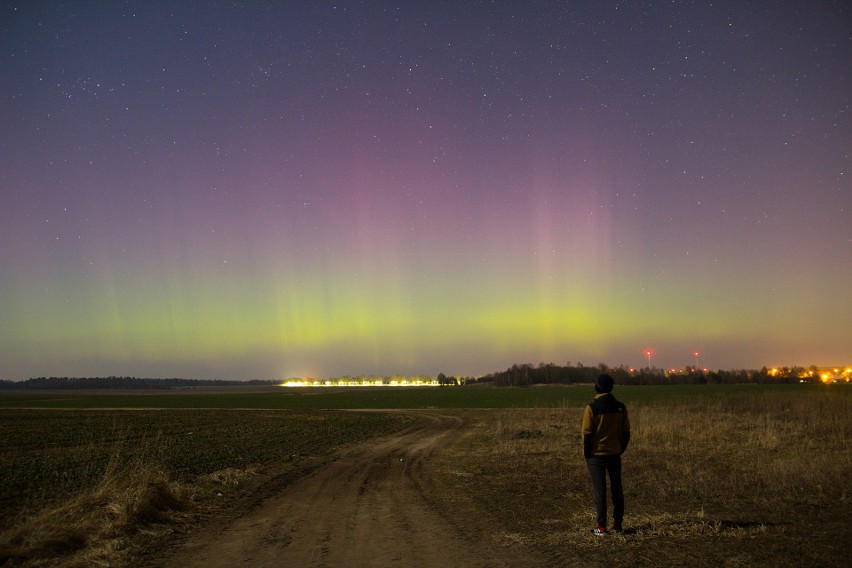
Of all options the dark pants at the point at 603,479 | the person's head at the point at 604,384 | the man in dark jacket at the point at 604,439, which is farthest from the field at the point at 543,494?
the person's head at the point at 604,384

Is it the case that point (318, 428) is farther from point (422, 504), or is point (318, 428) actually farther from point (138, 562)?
point (138, 562)

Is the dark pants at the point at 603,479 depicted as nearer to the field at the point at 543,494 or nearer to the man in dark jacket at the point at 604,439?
the man in dark jacket at the point at 604,439

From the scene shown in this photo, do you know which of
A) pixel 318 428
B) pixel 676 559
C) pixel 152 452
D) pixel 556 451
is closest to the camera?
pixel 676 559

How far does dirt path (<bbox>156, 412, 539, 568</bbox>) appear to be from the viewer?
798cm

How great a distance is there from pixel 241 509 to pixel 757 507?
1054cm

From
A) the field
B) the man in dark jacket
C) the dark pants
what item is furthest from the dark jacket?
the field

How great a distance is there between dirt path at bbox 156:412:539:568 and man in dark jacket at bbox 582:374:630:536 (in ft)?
5.25

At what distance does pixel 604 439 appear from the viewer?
8656 millimetres

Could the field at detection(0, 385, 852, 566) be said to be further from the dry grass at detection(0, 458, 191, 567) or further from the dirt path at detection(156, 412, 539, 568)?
the dirt path at detection(156, 412, 539, 568)

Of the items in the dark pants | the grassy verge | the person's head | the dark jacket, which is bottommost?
the grassy verge

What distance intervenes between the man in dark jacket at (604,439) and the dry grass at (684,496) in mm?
748

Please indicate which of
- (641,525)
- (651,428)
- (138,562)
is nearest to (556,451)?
(651,428)

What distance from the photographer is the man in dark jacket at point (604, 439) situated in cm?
862

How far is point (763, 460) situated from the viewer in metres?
16.5
